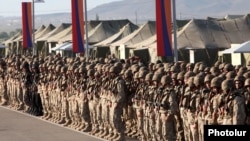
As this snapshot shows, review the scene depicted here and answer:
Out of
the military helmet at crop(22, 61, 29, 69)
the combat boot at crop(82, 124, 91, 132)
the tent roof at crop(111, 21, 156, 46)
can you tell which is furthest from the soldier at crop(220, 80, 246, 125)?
the tent roof at crop(111, 21, 156, 46)

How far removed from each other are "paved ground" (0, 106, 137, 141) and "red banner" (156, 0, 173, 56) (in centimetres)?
361

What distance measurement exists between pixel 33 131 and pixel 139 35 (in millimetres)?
22878

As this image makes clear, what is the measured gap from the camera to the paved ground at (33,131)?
21.8 m

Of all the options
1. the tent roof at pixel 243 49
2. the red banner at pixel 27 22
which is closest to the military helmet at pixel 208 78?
the tent roof at pixel 243 49

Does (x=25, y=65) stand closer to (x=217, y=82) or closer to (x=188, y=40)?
(x=188, y=40)

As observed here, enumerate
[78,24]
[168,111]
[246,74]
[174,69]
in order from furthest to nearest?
[78,24]
[174,69]
[246,74]
[168,111]

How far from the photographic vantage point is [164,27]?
82.8 ft

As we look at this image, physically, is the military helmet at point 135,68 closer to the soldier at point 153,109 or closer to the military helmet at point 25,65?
the soldier at point 153,109

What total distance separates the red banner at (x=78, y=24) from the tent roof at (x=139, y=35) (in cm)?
1034

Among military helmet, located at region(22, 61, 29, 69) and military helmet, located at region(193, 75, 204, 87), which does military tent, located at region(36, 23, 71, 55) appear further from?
military helmet, located at region(193, 75, 204, 87)

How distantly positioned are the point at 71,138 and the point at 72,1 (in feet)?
44.8

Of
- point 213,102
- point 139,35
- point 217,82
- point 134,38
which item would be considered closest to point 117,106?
point 217,82

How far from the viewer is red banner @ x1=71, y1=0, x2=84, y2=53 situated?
34.5 metres

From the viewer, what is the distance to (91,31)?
2106 inches
